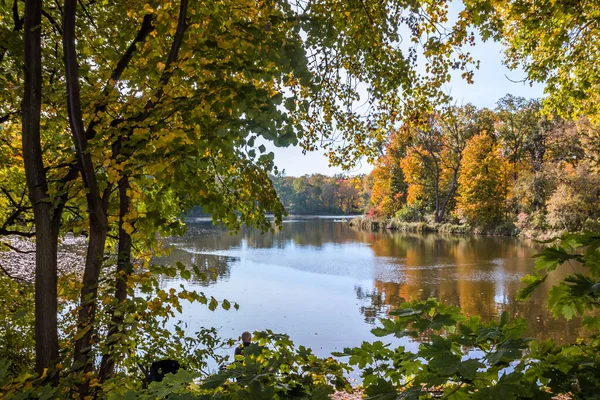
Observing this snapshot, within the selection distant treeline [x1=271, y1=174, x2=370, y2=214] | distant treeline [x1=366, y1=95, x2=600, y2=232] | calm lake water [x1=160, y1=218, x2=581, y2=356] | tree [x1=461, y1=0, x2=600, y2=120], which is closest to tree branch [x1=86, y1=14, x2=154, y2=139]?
calm lake water [x1=160, y1=218, x2=581, y2=356]

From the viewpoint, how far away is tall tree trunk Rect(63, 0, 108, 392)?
229cm

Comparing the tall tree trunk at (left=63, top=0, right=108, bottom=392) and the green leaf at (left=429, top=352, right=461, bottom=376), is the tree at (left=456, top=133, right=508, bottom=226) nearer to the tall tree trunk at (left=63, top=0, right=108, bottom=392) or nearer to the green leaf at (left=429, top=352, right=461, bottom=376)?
the tall tree trunk at (left=63, top=0, right=108, bottom=392)

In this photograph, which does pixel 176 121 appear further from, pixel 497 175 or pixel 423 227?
pixel 423 227

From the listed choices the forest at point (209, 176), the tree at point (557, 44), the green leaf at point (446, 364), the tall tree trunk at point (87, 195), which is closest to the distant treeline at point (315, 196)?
the tree at point (557, 44)

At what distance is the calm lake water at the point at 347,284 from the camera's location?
10078 mm

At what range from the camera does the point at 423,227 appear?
35969 mm

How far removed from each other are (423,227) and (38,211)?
35890mm

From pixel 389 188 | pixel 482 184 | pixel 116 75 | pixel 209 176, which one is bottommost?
pixel 209 176

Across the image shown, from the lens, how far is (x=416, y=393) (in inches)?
47.3

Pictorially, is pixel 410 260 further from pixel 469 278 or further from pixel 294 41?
pixel 294 41

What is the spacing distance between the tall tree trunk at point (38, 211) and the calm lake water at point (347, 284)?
214cm

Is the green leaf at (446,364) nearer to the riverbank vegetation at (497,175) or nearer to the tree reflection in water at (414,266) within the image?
the tree reflection in water at (414,266)

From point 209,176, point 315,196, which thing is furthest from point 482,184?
point 315,196

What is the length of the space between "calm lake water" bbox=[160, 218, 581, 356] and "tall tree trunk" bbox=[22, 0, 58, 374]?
2135mm
